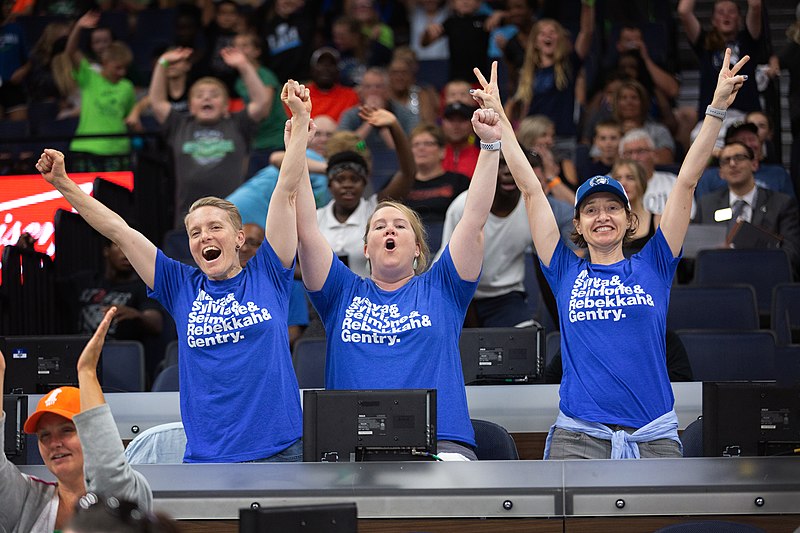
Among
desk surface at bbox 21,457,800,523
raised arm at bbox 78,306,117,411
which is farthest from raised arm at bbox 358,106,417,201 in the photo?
raised arm at bbox 78,306,117,411

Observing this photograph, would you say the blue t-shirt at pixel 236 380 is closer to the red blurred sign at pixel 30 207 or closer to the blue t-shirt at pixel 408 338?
the blue t-shirt at pixel 408 338

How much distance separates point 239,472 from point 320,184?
395 centimetres

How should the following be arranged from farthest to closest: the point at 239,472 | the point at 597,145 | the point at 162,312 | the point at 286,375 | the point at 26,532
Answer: the point at 597,145 → the point at 162,312 → the point at 286,375 → the point at 239,472 → the point at 26,532

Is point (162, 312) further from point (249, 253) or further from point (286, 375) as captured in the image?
point (286, 375)

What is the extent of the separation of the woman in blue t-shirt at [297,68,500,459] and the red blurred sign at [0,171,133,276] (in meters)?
3.34

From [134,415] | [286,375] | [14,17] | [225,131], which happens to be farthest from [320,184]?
[14,17]

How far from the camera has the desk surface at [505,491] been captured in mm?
3533

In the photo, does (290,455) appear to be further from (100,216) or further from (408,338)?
(100,216)

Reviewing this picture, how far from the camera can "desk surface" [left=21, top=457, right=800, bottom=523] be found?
3533 mm

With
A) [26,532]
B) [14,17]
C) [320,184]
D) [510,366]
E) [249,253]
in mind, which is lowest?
[26,532]

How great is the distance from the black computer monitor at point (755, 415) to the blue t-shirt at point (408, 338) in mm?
876

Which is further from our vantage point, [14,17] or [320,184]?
[14,17]

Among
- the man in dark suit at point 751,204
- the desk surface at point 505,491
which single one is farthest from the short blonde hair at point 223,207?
the man in dark suit at point 751,204

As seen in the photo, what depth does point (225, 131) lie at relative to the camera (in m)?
8.27
